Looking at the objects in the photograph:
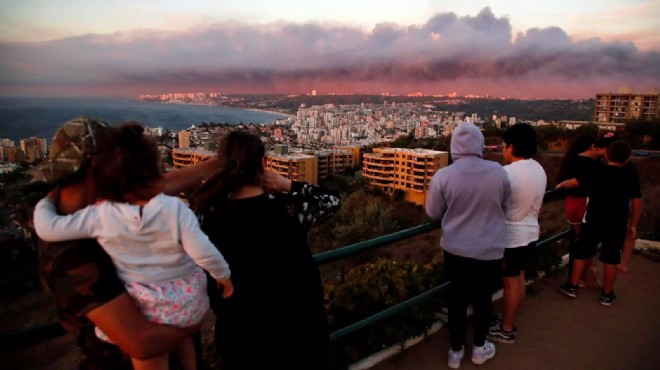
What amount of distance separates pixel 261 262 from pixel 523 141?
6.24ft

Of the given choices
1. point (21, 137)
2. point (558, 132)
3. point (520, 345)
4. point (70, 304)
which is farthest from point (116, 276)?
point (558, 132)

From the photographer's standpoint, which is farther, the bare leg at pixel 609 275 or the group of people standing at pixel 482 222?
the bare leg at pixel 609 275

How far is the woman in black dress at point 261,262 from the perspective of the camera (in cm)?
155

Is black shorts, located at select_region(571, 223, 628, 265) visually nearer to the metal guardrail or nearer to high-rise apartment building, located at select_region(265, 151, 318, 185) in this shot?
the metal guardrail

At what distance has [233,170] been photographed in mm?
1515

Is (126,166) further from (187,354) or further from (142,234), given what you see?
(187,354)

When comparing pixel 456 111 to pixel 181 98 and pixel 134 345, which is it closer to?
pixel 181 98

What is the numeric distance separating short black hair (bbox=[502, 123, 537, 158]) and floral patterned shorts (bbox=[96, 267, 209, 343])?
2.10 metres

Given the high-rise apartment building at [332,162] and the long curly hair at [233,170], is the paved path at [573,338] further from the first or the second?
the high-rise apartment building at [332,162]

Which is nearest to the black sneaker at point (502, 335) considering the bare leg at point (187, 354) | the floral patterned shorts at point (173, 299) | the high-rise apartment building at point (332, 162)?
the bare leg at point (187, 354)

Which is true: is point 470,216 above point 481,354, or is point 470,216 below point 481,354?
above

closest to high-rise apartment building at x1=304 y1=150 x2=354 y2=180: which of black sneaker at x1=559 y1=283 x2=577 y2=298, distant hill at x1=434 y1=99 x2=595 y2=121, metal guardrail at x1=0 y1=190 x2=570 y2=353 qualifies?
distant hill at x1=434 y1=99 x2=595 y2=121

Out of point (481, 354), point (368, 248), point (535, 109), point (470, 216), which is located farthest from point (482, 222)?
point (535, 109)

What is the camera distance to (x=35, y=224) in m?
1.13
